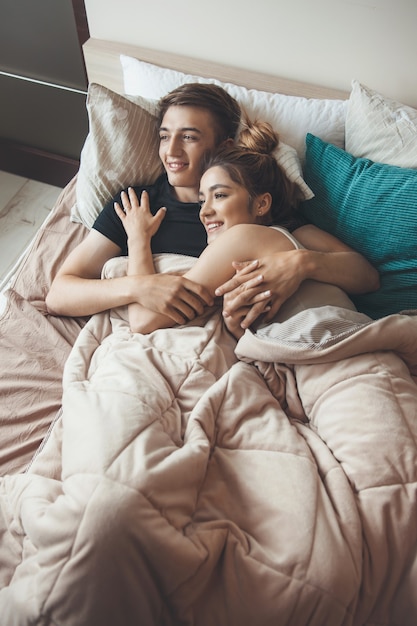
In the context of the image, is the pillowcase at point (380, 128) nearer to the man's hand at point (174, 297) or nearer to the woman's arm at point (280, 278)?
the woman's arm at point (280, 278)

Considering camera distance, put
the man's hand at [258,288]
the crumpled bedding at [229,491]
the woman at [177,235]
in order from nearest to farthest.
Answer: the crumpled bedding at [229,491], the man's hand at [258,288], the woman at [177,235]

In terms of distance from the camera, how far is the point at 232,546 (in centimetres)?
82

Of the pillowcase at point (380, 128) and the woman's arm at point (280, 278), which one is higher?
the pillowcase at point (380, 128)

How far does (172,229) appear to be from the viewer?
1.41 metres

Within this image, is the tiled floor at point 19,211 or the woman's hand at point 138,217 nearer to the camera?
the woman's hand at point 138,217

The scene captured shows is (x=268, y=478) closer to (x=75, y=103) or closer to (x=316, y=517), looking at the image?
(x=316, y=517)

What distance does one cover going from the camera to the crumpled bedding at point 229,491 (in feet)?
2.54

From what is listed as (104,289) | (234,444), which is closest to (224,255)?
(104,289)

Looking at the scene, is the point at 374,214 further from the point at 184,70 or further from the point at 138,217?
the point at 184,70

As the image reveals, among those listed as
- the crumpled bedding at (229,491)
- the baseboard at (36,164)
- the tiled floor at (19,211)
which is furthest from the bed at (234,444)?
the baseboard at (36,164)

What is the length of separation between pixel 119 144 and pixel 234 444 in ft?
3.19

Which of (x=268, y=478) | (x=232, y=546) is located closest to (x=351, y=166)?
(x=268, y=478)

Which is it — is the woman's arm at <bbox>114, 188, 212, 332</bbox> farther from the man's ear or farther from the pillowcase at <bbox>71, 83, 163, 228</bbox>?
the man's ear

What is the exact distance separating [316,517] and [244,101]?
3.97 feet
